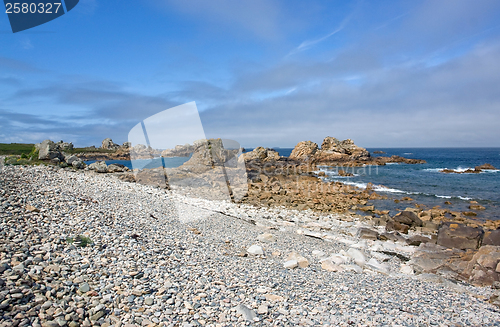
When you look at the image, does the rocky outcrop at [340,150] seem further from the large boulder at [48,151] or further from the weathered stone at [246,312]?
the weathered stone at [246,312]

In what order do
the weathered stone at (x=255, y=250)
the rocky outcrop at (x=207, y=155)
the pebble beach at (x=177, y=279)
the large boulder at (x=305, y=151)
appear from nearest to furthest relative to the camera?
the pebble beach at (x=177, y=279) < the weathered stone at (x=255, y=250) < the rocky outcrop at (x=207, y=155) < the large boulder at (x=305, y=151)

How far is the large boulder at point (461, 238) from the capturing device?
13422 mm

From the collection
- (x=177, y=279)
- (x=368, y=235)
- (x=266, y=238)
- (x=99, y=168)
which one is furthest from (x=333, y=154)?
(x=177, y=279)

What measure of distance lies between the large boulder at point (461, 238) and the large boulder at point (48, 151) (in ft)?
96.3

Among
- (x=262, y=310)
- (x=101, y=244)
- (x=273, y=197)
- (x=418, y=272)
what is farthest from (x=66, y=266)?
(x=273, y=197)

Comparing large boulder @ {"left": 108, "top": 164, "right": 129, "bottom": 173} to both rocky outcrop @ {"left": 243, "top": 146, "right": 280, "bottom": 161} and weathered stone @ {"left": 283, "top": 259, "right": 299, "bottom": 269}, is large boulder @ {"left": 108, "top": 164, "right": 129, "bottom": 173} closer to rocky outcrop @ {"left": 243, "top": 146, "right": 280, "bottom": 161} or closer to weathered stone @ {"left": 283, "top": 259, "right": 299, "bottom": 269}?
weathered stone @ {"left": 283, "top": 259, "right": 299, "bottom": 269}

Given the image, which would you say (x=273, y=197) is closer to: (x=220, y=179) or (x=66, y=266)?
(x=220, y=179)

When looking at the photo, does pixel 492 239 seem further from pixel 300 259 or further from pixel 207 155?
pixel 207 155

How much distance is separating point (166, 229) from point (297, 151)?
61158mm

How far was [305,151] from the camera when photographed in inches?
2685

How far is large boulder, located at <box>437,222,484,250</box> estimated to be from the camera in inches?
528

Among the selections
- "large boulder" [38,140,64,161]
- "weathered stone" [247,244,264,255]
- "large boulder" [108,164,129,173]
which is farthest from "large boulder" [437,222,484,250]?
"large boulder" [38,140,64,161]

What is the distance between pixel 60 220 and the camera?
320 inches

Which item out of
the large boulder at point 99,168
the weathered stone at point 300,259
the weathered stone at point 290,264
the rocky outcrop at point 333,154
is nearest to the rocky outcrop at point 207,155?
the large boulder at point 99,168
